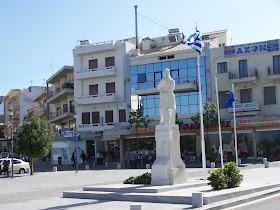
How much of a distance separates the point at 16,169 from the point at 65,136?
12.6m

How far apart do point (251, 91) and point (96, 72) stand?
1764cm

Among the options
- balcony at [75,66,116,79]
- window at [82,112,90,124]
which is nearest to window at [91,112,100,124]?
window at [82,112,90,124]

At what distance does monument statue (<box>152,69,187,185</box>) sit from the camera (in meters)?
16.1

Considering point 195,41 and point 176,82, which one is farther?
point 176,82

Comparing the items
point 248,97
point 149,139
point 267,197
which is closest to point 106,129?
point 149,139

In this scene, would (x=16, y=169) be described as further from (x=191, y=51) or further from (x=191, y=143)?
(x=191, y=51)

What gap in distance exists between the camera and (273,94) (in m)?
40.1

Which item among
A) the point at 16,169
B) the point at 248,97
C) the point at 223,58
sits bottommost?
the point at 16,169

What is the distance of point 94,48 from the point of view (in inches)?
1953

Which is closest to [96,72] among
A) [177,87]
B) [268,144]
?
[177,87]

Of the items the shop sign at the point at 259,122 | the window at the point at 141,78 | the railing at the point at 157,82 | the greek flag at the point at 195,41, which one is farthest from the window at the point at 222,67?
the greek flag at the point at 195,41

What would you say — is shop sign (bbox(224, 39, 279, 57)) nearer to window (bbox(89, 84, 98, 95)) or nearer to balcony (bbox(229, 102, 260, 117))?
balcony (bbox(229, 102, 260, 117))

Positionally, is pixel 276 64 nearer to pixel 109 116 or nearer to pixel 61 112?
pixel 109 116

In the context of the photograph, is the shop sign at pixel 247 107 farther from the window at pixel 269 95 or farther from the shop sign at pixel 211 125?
the shop sign at pixel 211 125
